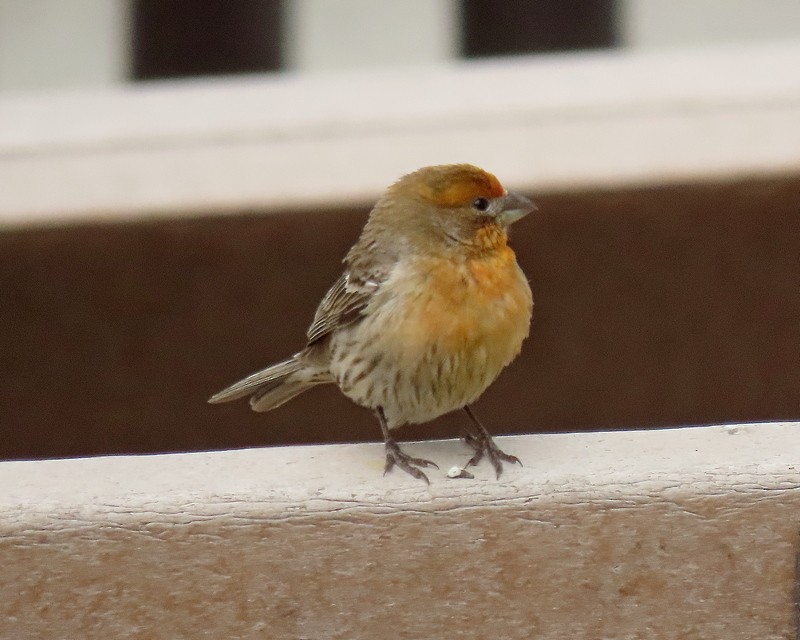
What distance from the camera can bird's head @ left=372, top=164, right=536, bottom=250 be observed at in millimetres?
2096

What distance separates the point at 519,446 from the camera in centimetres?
191

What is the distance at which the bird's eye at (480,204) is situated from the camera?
6.89ft

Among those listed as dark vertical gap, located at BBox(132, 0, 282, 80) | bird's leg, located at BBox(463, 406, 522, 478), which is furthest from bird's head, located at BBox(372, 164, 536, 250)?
dark vertical gap, located at BBox(132, 0, 282, 80)

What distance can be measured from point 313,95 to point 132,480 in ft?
8.06

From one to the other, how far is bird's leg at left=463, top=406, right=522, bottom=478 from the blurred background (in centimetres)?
160

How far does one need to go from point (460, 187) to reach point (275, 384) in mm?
663

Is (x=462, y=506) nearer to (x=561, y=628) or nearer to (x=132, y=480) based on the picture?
(x=561, y=628)

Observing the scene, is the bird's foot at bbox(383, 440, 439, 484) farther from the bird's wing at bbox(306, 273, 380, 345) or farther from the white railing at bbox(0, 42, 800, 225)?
the white railing at bbox(0, 42, 800, 225)

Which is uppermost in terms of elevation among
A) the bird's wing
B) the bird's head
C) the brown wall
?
the bird's head

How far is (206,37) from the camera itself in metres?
4.17

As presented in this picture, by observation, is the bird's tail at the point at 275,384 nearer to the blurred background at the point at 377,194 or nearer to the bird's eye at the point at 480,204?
the bird's eye at the point at 480,204

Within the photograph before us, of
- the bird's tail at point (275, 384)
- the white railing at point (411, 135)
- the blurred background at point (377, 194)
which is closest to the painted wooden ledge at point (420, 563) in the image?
the bird's tail at point (275, 384)

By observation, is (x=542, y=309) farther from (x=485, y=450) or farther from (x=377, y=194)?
(x=485, y=450)

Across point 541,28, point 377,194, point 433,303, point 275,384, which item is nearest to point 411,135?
point 377,194
